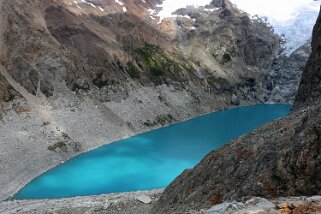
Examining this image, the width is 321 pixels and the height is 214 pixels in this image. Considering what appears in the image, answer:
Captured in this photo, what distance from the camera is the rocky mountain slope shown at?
84500 mm

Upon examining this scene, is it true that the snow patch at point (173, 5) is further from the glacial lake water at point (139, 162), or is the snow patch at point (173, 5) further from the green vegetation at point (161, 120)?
the green vegetation at point (161, 120)

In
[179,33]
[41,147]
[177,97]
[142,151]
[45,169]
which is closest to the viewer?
[45,169]

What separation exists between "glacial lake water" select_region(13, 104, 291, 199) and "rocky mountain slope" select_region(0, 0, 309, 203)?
2707mm

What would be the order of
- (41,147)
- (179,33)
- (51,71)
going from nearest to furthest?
(41,147) < (51,71) < (179,33)

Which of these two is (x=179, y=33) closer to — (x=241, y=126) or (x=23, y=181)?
(x=241, y=126)

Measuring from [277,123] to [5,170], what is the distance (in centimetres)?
5341

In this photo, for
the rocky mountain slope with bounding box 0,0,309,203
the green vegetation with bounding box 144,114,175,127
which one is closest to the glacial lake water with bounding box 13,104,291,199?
the green vegetation with bounding box 144,114,175,127

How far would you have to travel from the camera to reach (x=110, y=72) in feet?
369

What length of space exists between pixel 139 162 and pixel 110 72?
1583 inches

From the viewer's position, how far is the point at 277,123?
26.2 metres

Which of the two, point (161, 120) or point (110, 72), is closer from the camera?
point (161, 120)

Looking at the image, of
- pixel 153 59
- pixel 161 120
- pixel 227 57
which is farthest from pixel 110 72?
pixel 227 57

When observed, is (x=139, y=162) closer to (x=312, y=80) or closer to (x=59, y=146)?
(x=59, y=146)

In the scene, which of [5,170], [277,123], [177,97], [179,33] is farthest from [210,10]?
[277,123]
